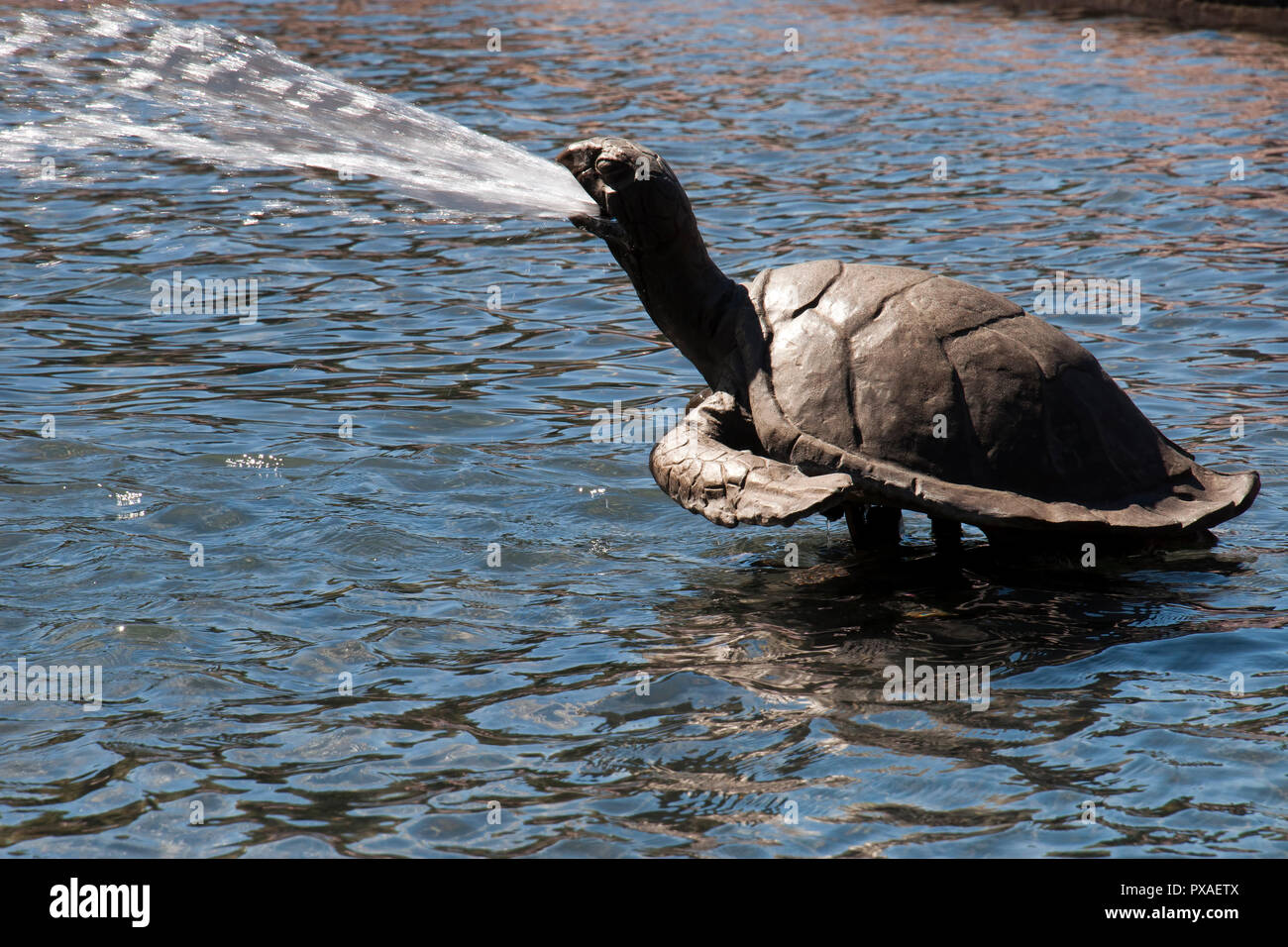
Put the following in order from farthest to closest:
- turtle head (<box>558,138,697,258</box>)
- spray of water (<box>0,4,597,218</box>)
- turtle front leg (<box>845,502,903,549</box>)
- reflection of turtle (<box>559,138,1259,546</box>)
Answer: spray of water (<box>0,4,597,218</box>)
turtle front leg (<box>845,502,903,549</box>)
turtle head (<box>558,138,697,258</box>)
reflection of turtle (<box>559,138,1259,546</box>)

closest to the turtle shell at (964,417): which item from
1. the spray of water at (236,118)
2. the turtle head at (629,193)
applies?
the turtle head at (629,193)

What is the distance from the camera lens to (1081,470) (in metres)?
6.10

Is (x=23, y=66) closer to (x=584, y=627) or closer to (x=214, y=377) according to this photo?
(x=214, y=377)

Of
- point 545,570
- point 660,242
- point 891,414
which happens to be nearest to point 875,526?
point 891,414

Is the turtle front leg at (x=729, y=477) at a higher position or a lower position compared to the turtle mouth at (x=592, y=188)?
lower

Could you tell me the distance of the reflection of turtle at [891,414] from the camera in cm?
592

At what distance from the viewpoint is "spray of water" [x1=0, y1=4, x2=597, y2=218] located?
10.6 m

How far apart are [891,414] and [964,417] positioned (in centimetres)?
32

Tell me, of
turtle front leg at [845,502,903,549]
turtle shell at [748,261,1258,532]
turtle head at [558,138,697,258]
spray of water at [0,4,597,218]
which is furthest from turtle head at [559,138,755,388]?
turtle front leg at [845,502,903,549]

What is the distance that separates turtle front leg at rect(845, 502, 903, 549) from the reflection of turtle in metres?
0.01

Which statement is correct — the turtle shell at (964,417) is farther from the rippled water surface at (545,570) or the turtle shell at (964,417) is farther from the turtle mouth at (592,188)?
the turtle mouth at (592,188)

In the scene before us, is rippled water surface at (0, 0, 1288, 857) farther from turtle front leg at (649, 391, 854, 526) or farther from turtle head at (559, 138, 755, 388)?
turtle head at (559, 138, 755, 388)
